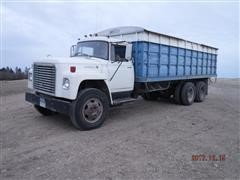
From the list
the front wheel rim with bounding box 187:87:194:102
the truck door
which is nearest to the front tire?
the truck door

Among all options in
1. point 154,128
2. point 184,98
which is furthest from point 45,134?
point 184,98

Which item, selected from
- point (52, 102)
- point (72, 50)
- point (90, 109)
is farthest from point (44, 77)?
point (72, 50)

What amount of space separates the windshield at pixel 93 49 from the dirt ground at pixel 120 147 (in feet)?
6.69

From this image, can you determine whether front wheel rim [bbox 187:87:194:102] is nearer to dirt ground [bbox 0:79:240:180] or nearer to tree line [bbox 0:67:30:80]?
dirt ground [bbox 0:79:240:180]

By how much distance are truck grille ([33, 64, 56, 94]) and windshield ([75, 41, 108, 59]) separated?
53.2 inches

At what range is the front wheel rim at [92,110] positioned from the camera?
528 centimetres

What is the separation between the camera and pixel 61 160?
3729 millimetres

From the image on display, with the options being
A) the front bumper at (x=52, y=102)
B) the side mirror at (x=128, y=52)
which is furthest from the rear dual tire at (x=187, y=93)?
the front bumper at (x=52, y=102)

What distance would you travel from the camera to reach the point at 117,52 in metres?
6.27

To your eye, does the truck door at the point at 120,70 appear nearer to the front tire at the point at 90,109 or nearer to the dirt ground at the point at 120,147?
the front tire at the point at 90,109

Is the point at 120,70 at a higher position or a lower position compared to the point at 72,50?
lower

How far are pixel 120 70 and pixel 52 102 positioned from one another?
2.23 meters

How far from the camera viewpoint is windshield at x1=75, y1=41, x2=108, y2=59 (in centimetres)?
605
